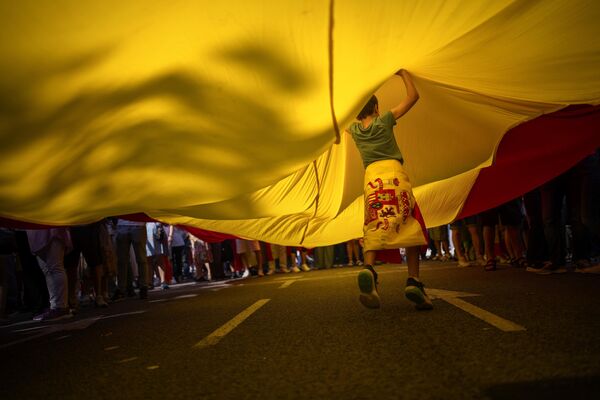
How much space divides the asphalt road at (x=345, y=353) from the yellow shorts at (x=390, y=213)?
0.56 m

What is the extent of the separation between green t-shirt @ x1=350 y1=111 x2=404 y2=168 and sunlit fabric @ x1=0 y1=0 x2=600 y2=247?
0.25m

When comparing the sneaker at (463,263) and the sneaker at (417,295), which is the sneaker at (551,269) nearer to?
the sneaker at (463,263)

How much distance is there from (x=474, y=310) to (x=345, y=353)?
1368 millimetres

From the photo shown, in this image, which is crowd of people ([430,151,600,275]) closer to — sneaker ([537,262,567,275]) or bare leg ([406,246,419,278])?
sneaker ([537,262,567,275])

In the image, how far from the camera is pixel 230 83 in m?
3.11

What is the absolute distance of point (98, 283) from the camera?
7.52 metres

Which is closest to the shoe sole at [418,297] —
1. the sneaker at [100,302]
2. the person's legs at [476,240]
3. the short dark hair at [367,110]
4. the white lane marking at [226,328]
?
the white lane marking at [226,328]

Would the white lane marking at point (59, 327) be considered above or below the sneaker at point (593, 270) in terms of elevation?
above

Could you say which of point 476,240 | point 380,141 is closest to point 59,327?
point 380,141

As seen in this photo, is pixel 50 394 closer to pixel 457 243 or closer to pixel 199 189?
pixel 199 189

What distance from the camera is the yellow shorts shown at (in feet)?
12.1

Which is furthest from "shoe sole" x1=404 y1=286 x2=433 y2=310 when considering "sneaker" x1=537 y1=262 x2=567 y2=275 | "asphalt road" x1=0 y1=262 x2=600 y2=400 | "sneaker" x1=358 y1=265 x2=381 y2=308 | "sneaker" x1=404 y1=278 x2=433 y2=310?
"sneaker" x1=537 y1=262 x2=567 y2=275

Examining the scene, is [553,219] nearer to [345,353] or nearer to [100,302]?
[345,353]

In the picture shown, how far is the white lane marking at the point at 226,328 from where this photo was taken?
3177 mm
